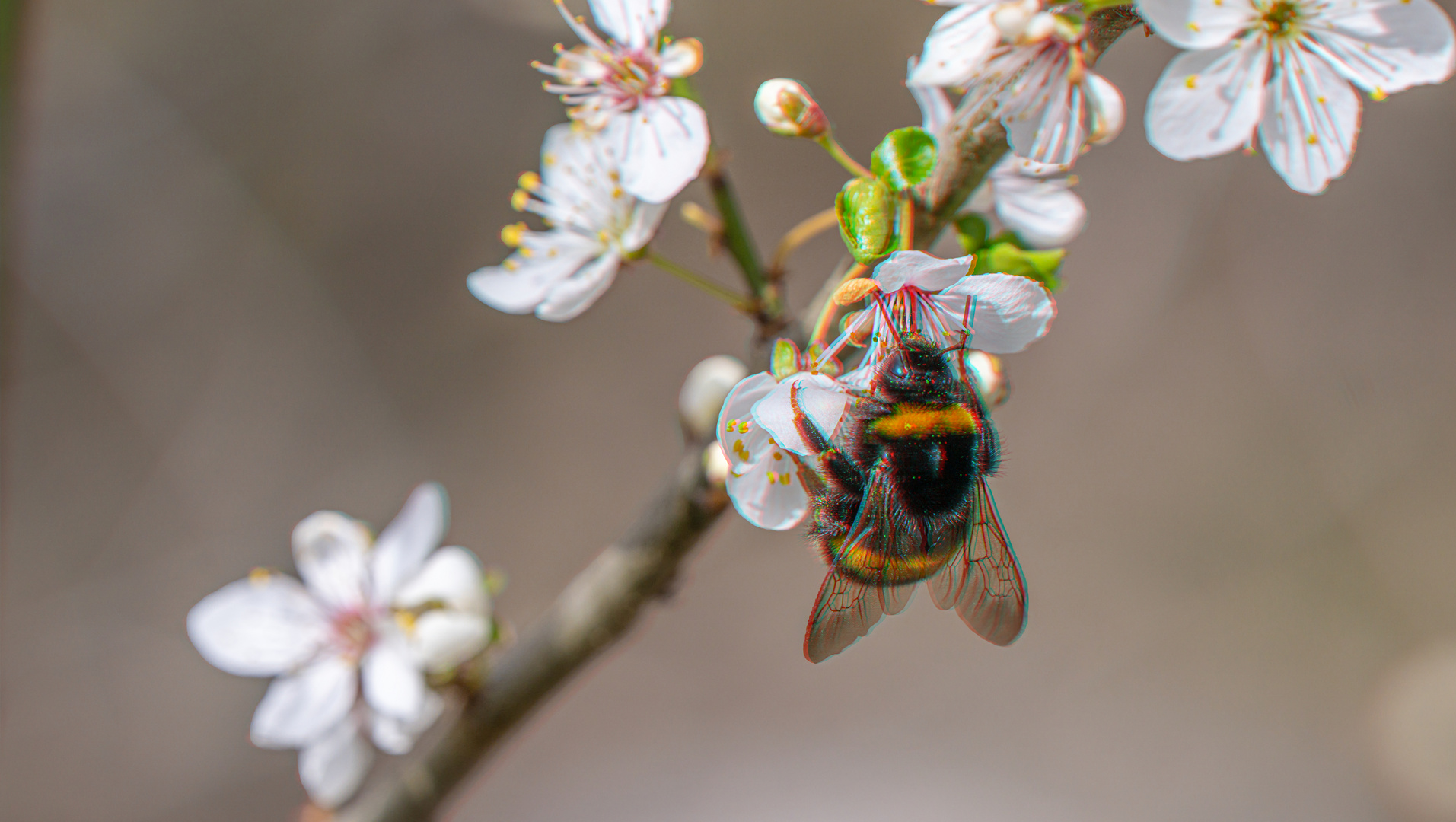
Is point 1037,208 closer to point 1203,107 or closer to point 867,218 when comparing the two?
point 1203,107

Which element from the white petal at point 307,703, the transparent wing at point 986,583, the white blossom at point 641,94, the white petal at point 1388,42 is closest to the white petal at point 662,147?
the white blossom at point 641,94

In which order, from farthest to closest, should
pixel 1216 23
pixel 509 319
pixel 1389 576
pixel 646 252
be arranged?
pixel 509 319 → pixel 1389 576 → pixel 646 252 → pixel 1216 23

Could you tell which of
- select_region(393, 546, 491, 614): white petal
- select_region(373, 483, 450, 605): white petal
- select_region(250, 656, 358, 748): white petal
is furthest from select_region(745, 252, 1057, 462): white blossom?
select_region(250, 656, 358, 748): white petal

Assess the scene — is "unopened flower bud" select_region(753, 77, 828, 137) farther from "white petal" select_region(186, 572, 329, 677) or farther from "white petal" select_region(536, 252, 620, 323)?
"white petal" select_region(186, 572, 329, 677)

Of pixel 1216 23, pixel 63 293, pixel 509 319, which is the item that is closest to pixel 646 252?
pixel 1216 23

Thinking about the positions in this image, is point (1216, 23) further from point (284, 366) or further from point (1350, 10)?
point (284, 366)

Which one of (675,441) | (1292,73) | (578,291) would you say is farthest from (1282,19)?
(675,441)
